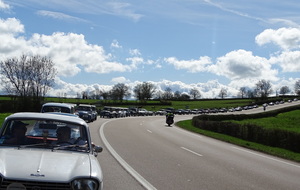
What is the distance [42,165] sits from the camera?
4.88 m

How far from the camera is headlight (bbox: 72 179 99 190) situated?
463 centimetres

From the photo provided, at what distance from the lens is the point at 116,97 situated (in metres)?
140

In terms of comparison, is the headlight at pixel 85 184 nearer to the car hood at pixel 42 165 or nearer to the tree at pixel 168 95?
the car hood at pixel 42 165

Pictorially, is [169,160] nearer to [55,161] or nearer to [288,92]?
[55,161]

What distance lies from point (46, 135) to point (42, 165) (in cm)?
136

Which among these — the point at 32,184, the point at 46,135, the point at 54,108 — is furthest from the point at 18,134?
the point at 54,108

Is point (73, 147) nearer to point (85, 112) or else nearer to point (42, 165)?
point (42, 165)

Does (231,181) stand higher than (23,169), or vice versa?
(23,169)

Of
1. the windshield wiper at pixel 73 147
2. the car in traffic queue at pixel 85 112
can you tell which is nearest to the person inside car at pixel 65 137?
the windshield wiper at pixel 73 147

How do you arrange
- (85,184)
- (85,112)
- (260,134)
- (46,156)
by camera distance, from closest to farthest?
(85,184) → (46,156) → (260,134) → (85,112)

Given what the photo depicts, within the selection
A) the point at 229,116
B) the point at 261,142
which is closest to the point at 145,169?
the point at 261,142

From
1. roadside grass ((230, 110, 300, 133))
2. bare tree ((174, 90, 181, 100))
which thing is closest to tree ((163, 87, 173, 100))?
bare tree ((174, 90, 181, 100))

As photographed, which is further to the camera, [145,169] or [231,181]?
[145,169]

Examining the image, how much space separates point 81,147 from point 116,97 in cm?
13467
